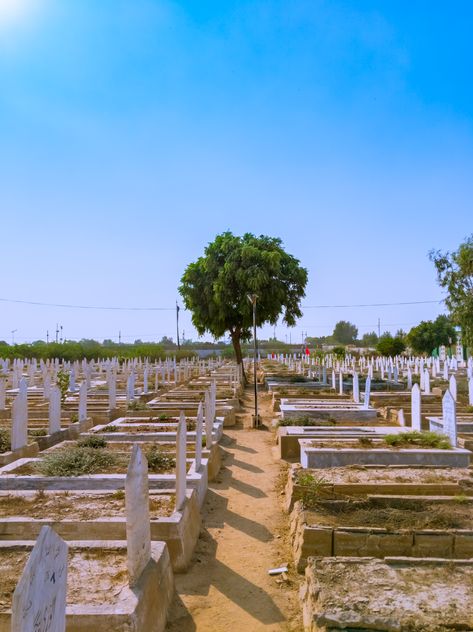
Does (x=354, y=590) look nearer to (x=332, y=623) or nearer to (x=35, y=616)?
(x=332, y=623)

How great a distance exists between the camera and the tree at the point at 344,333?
112 metres

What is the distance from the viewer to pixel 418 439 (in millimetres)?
8031

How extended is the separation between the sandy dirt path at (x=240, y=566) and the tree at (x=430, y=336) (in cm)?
4391

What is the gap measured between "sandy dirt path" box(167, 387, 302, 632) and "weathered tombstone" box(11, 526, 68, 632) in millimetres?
1790

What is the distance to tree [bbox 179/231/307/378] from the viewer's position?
2527cm

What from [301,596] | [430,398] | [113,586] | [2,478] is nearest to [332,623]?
[301,596]

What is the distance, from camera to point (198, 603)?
4.00 meters

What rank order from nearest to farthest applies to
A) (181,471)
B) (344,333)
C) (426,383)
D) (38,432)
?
(181,471)
(38,432)
(426,383)
(344,333)

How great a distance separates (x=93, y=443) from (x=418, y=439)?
516 cm

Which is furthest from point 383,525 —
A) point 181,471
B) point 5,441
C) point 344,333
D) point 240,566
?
point 344,333

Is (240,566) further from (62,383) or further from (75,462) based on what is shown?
(62,383)

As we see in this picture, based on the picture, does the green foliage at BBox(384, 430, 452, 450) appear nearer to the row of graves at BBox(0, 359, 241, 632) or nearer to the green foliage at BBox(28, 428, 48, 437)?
the row of graves at BBox(0, 359, 241, 632)

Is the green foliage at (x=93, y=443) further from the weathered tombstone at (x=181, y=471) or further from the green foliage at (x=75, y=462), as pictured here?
the weathered tombstone at (x=181, y=471)

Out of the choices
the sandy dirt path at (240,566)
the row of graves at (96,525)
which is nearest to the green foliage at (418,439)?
the sandy dirt path at (240,566)
